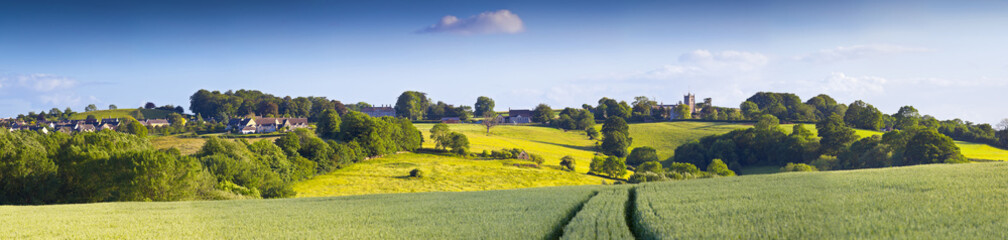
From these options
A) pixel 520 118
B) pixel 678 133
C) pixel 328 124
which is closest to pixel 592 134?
pixel 678 133

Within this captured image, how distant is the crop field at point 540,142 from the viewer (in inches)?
3563

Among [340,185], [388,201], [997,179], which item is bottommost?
[340,185]

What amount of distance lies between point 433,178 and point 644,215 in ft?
149

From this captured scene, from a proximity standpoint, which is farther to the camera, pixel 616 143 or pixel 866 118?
pixel 866 118

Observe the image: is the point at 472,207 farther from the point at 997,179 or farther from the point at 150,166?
the point at 150,166

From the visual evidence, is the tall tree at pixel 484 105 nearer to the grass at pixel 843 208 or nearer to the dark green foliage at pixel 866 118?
the dark green foliage at pixel 866 118

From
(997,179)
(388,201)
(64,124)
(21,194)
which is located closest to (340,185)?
(21,194)

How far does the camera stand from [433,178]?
6019cm

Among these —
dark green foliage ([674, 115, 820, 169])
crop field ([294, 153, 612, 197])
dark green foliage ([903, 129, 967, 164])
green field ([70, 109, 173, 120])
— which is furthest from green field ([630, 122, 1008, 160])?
green field ([70, 109, 173, 120])

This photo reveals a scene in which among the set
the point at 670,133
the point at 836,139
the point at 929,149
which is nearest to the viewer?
the point at 929,149

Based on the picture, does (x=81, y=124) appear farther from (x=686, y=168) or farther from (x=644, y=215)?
(x=644, y=215)

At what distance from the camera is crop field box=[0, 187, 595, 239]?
52.5 ft

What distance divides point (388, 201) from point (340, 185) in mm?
30424

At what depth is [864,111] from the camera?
372 ft
